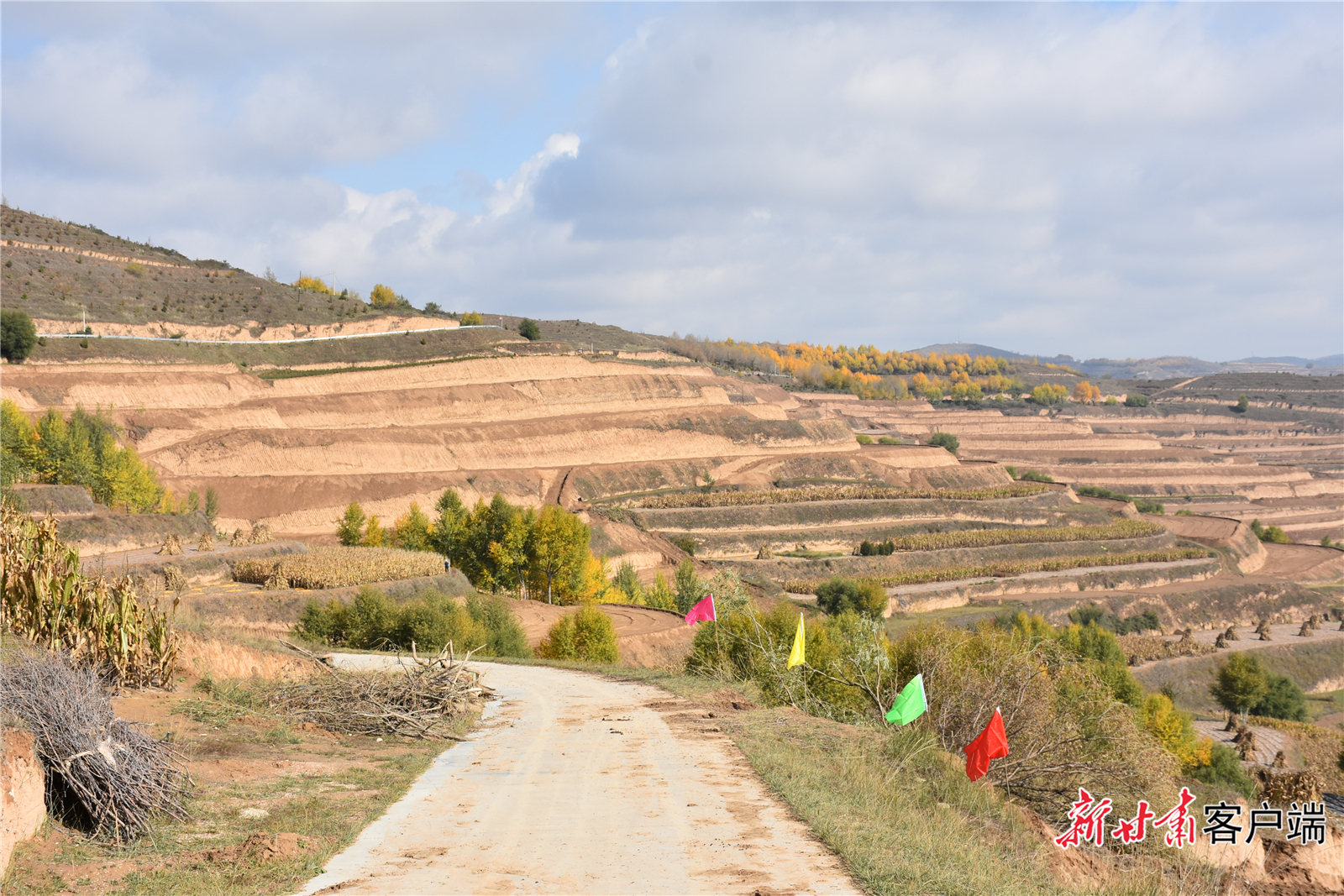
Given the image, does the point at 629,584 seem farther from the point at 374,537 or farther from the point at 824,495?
the point at 824,495

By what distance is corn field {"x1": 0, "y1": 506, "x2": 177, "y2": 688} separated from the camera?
13.7 meters

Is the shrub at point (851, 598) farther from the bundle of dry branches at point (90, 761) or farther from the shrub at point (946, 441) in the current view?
the shrub at point (946, 441)

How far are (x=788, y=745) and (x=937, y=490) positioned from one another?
74.2 meters

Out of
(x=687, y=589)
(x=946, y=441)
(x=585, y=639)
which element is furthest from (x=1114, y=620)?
(x=946, y=441)

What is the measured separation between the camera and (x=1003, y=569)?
223 ft

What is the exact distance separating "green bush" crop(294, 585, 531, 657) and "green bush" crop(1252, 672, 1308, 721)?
132 feet

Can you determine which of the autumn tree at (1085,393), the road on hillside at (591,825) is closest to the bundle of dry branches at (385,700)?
the road on hillside at (591,825)

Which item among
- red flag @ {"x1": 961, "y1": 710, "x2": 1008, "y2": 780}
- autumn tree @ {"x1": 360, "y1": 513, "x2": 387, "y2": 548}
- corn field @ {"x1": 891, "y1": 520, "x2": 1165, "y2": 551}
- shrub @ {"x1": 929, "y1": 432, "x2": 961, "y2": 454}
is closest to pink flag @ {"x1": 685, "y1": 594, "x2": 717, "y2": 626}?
red flag @ {"x1": 961, "y1": 710, "x2": 1008, "y2": 780}

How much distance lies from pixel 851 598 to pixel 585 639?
92.8ft

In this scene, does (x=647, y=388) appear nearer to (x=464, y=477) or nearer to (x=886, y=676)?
(x=464, y=477)

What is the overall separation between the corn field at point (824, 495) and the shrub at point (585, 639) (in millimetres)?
36932

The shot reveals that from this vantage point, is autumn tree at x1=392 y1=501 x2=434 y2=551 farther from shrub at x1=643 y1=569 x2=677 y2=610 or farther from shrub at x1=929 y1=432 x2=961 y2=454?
shrub at x1=929 y1=432 x2=961 y2=454

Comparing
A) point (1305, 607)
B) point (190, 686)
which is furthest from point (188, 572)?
point (1305, 607)

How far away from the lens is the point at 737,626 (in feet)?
79.5
